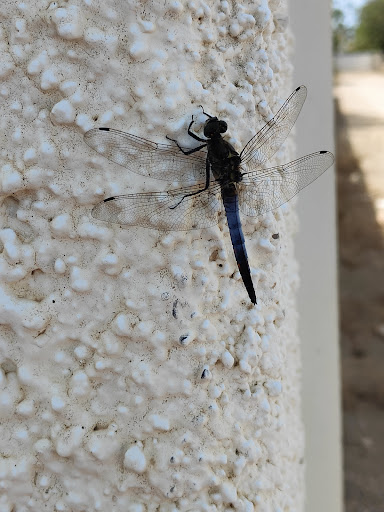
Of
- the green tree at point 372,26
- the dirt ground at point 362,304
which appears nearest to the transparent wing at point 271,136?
the dirt ground at point 362,304

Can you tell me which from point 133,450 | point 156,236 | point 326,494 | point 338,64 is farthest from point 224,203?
point 338,64

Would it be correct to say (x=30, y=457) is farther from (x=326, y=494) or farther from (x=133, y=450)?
(x=326, y=494)

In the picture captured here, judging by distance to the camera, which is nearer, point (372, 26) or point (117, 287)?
point (117, 287)

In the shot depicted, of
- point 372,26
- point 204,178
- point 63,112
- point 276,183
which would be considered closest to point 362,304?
point 276,183

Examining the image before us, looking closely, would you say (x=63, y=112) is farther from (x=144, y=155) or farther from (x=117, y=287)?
(x=117, y=287)

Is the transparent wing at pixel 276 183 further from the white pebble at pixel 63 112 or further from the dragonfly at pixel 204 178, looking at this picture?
the white pebble at pixel 63 112

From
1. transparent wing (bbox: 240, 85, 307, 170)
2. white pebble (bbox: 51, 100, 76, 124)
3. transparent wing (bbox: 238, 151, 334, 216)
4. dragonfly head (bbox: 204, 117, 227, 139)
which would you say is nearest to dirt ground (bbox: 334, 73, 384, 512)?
transparent wing (bbox: 238, 151, 334, 216)

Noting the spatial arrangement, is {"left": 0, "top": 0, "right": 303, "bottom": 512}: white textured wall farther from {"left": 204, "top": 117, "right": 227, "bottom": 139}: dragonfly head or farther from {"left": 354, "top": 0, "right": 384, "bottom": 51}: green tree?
{"left": 354, "top": 0, "right": 384, "bottom": 51}: green tree
